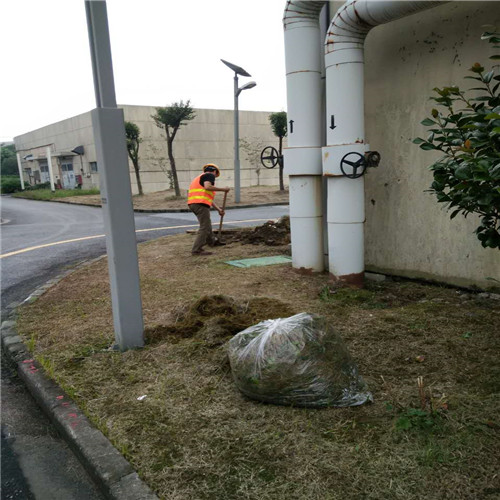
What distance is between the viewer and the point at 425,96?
16.2 feet

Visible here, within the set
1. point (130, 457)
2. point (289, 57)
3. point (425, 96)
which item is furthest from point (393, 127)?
point (130, 457)

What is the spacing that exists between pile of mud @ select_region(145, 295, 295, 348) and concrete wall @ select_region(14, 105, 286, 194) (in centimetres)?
2369

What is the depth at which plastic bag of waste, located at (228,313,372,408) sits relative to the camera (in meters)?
2.76

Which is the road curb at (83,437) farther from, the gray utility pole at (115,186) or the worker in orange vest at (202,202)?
the worker in orange vest at (202,202)

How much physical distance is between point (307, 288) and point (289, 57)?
2.78m

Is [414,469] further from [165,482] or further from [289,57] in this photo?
[289,57]

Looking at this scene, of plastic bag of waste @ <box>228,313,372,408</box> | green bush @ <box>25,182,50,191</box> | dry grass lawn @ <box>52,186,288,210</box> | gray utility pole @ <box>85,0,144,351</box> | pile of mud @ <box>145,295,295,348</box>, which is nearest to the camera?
plastic bag of waste @ <box>228,313,372,408</box>

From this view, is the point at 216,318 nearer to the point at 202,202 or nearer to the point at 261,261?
the point at 261,261

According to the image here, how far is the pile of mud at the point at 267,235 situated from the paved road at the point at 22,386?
100 inches

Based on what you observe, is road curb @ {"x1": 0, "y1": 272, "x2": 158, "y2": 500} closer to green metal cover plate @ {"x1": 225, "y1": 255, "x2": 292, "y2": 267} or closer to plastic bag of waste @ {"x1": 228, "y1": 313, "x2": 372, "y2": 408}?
plastic bag of waste @ {"x1": 228, "y1": 313, "x2": 372, "y2": 408}

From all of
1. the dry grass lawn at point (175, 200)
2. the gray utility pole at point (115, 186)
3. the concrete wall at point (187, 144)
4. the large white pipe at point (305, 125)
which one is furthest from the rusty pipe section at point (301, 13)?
the concrete wall at point (187, 144)

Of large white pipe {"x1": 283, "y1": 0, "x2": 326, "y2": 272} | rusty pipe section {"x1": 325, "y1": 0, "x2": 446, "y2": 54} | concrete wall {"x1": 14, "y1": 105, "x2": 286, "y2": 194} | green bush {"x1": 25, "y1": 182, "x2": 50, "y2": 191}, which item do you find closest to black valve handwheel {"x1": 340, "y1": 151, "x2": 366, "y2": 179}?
large white pipe {"x1": 283, "y1": 0, "x2": 326, "y2": 272}

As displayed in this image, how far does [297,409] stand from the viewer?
9.13 feet

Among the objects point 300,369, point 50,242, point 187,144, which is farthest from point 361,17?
point 187,144
